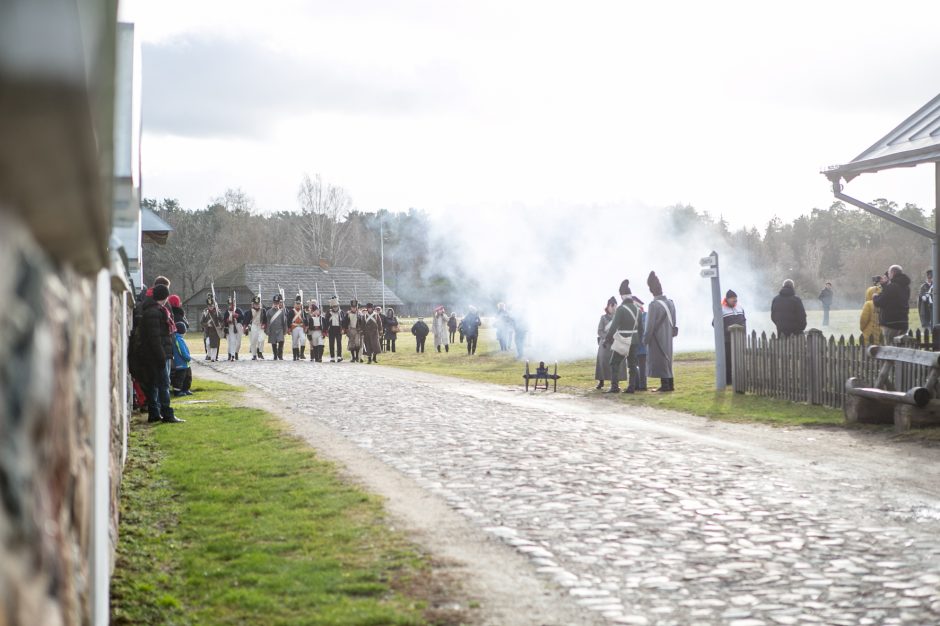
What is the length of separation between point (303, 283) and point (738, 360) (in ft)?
219

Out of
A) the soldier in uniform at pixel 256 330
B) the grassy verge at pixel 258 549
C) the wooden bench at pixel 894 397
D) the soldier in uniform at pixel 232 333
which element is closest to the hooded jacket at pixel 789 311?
the wooden bench at pixel 894 397

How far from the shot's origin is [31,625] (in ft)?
4.69

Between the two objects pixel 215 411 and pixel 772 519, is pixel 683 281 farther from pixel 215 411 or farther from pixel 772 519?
pixel 772 519

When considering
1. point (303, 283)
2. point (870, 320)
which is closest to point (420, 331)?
point (870, 320)

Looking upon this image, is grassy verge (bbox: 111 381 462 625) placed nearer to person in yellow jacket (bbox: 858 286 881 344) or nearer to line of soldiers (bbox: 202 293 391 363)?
person in yellow jacket (bbox: 858 286 881 344)

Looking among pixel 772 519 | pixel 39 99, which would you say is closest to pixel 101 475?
pixel 39 99

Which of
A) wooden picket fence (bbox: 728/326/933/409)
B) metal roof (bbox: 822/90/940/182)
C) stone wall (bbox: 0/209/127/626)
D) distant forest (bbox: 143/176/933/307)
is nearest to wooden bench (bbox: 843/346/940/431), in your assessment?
wooden picket fence (bbox: 728/326/933/409)

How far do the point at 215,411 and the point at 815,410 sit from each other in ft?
27.9

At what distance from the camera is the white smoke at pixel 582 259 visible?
38438 millimetres

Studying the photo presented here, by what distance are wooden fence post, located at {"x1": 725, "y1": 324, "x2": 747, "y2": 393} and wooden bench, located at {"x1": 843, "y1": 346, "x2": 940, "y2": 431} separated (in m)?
3.38

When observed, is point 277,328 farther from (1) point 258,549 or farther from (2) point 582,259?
(1) point 258,549

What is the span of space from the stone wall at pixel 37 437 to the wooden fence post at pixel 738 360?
48.4 feet

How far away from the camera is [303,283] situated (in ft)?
265

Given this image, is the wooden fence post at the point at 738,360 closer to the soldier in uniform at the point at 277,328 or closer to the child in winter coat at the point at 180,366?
the child in winter coat at the point at 180,366
